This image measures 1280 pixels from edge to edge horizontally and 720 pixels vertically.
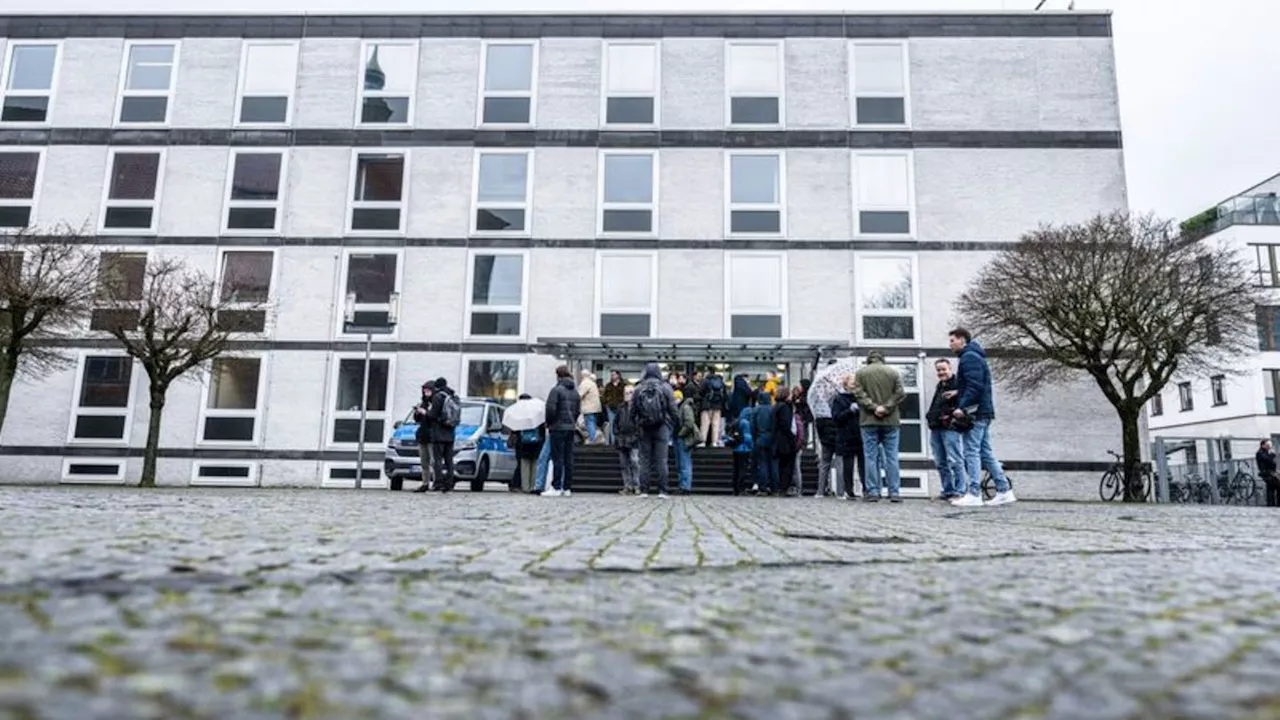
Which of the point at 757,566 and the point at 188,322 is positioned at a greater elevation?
the point at 188,322

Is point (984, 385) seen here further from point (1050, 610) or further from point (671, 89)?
point (671, 89)

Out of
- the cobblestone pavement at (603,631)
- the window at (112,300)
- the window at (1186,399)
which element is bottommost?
the cobblestone pavement at (603,631)

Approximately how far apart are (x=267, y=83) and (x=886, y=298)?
18217mm

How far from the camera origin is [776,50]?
23.9 m

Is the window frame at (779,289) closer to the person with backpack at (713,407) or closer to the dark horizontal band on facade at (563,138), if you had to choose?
the dark horizontal band on facade at (563,138)

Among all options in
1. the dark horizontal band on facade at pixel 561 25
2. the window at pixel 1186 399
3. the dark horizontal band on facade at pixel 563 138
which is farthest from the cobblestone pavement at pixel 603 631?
the window at pixel 1186 399

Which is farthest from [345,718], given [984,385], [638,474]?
[638,474]

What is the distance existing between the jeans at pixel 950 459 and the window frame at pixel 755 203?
11.7 meters

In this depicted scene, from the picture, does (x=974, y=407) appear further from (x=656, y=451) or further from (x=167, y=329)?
(x=167, y=329)

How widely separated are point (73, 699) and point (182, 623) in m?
0.60

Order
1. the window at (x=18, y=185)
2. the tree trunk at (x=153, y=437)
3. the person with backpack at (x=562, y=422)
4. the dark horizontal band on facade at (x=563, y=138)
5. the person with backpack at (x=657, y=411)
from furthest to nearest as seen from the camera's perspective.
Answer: the window at (x=18, y=185)
the dark horizontal band on facade at (x=563, y=138)
the tree trunk at (x=153, y=437)
the person with backpack at (x=562, y=422)
the person with backpack at (x=657, y=411)

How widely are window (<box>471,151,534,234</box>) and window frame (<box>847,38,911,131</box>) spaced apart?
899 centimetres

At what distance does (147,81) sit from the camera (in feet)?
78.9

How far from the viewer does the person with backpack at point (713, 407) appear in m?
17.4
